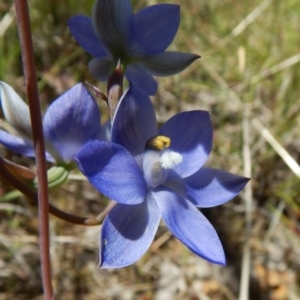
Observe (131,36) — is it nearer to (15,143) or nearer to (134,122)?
(134,122)

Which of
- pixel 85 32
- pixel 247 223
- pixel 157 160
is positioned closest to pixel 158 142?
pixel 157 160

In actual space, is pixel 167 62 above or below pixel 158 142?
above

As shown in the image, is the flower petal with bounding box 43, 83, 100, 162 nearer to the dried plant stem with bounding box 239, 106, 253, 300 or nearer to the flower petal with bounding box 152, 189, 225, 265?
the flower petal with bounding box 152, 189, 225, 265

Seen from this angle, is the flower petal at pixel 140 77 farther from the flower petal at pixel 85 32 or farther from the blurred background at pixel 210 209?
the blurred background at pixel 210 209

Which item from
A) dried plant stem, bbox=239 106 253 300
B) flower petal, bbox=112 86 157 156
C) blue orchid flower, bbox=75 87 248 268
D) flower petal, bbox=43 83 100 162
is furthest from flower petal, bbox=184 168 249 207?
dried plant stem, bbox=239 106 253 300

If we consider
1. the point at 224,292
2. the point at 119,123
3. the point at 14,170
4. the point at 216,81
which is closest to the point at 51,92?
the point at 216,81

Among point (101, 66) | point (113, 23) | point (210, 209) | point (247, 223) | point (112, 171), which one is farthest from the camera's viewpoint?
point (210, 209)

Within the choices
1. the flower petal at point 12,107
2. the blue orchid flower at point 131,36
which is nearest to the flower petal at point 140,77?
the blue orchid flower at point 131,36

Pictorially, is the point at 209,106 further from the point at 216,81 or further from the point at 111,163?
the point at 111,163
